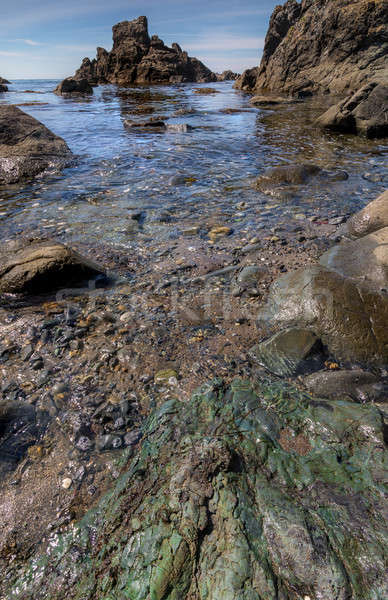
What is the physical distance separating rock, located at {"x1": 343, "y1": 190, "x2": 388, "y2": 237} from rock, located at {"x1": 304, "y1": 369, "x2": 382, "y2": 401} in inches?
125

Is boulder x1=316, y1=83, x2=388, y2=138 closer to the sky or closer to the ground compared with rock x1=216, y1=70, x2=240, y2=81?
closer to the ground

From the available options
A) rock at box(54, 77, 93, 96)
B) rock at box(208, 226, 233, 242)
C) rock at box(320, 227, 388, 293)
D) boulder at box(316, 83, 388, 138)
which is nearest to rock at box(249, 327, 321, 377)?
rock at box(320, 227, 388, 293)

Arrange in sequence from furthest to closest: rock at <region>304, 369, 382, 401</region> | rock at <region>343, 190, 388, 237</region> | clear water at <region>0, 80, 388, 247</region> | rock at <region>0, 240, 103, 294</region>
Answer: clear water at <region>0, 80, 388, 247</region> → rock at <region>343, 190, 388, 237</region> → rock at <region>0, 240, 103, 294</region> → rock at <region>304, 369, 382, 401</region>

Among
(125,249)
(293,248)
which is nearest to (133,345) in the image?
(125,249)

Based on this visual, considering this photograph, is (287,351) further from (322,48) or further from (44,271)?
(322,48)

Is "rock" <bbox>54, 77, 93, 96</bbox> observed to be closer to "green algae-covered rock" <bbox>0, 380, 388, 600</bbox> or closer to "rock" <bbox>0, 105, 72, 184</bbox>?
"rock" <bbox>0, 105, 72, 184</bbox>

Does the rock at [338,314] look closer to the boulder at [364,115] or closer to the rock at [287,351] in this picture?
the rock at [287,351]

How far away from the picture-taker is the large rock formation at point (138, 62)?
209 ft

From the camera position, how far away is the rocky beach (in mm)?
1585

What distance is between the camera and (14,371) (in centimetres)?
317

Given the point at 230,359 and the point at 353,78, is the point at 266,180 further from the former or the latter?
the point at 353,78

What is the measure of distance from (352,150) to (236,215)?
732 cm

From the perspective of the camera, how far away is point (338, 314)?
3.30 metres

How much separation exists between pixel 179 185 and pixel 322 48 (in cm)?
4104
